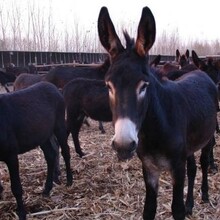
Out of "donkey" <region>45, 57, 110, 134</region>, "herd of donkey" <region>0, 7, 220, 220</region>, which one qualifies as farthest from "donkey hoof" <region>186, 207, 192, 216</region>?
"donkey" <region>45, 57, 110, 134</region>

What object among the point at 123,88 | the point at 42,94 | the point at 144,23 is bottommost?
the point at 42,94

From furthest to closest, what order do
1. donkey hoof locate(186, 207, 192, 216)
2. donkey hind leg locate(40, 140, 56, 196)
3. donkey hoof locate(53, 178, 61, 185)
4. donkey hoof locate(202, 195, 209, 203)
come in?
1. donkey hoof locate(53, 178, 61, 185)
2. donkey hind leg locate(40, 140, 56, 196)
3. donkey hoof locate(202, 195, 209, 203)
4. donkey hoof locate(186, 207, 192, 216)

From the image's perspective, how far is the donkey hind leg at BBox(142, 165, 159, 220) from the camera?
3.17 meters

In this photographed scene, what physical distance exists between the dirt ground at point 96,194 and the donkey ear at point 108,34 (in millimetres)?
2123

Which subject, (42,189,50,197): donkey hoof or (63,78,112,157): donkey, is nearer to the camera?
(42,189,50,197): donkey hoof

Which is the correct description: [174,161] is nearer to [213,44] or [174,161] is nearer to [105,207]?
[105,207]

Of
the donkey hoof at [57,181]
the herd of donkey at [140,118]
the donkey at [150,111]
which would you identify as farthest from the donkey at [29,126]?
the donkey at [150,111]

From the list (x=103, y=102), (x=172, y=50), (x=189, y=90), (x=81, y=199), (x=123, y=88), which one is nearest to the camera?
(x=123, y=88)

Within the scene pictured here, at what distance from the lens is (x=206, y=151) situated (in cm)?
416

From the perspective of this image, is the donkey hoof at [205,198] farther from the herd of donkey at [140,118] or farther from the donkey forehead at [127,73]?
the donkey forehead at [127,73]

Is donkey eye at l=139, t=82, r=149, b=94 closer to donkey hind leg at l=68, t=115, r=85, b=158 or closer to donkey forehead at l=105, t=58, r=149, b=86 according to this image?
donkey forehead at l=105, t=58, r=149, b=86

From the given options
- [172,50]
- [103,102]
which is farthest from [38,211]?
[172,50]

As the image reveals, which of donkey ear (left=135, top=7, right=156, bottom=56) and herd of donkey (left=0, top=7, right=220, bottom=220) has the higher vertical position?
donkey ear (left=135, top=7, right=156, bottom=56)

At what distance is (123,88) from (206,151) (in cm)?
233
